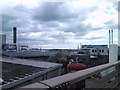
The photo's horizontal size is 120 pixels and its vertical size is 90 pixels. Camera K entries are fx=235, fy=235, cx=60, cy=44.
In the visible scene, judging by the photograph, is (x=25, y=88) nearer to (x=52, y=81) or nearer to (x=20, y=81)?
(x=52, y=81)

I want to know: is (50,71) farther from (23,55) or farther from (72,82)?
(23,55)

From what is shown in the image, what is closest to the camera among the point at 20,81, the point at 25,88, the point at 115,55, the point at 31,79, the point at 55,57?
the point at 25,88

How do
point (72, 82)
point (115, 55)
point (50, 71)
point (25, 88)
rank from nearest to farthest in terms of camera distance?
point (25, 88) → point (72, 82) → point (115, 55) → point (50, 71)

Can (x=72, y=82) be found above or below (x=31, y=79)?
above

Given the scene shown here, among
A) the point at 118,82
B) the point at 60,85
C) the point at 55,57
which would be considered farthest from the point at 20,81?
the point at 55,57

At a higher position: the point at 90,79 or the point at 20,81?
the point at 90,79

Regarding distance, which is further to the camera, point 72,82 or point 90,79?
point 90,79

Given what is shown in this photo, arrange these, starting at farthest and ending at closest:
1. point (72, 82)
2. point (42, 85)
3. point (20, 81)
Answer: point (20, 81)
point (72, 82)
point (42, 85)

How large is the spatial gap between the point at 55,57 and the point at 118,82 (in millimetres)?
44049

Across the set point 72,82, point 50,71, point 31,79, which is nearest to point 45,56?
point 50,71

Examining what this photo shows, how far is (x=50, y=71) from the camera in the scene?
65.4 feet

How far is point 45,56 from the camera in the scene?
58969mm

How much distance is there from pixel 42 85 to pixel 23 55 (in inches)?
1985

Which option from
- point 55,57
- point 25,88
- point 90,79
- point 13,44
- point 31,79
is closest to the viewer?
point 25,88
